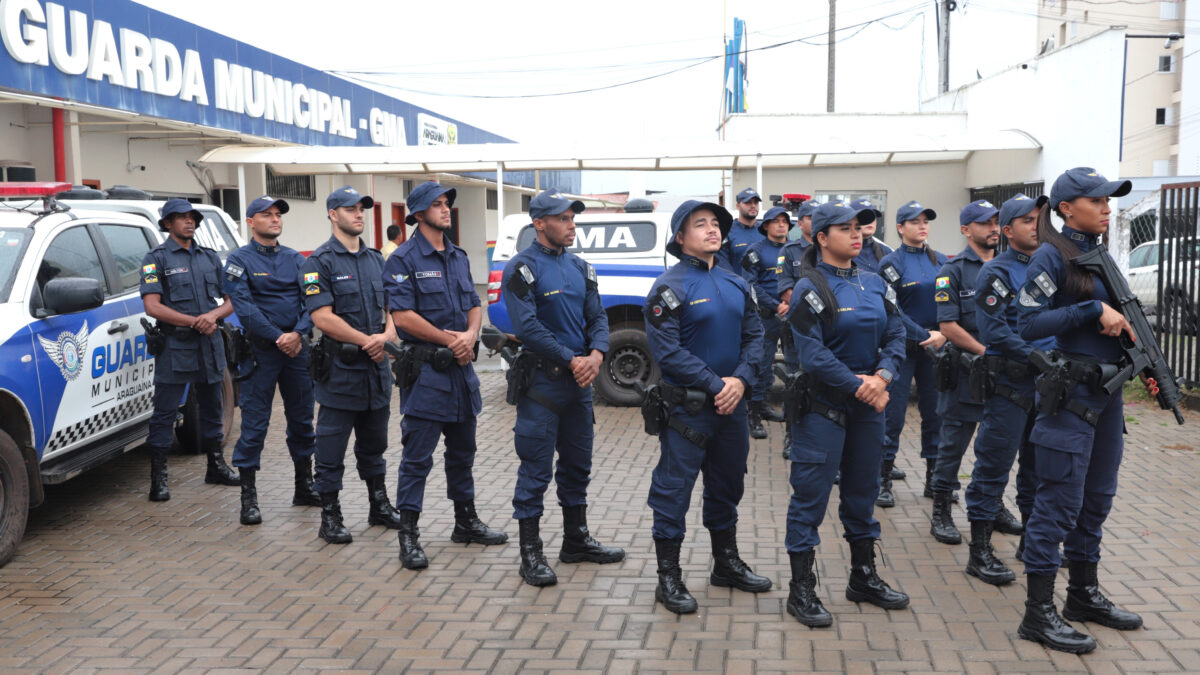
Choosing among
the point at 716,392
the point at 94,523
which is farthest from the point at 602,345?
the point at 94,523

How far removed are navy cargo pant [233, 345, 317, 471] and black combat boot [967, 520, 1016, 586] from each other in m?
4.19

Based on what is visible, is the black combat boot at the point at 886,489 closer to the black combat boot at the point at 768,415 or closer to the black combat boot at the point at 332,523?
the black combat boot at the point at 768,415

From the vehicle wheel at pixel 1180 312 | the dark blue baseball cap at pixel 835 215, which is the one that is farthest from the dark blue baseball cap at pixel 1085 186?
the vehicle wheel at pixel 1180 312

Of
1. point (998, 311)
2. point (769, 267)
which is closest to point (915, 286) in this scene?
point (998, 311)

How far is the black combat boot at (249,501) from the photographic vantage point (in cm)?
620

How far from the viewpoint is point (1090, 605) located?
14.3 feet

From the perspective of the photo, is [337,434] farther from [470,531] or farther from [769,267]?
[769,267]

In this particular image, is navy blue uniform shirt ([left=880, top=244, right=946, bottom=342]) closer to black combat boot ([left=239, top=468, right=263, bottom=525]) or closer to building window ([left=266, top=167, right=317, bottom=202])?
black combat boot ([left=239, top=468, right=263, bottom=525])

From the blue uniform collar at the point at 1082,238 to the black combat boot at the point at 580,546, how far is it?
9.19 ft

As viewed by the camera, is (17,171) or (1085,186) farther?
(17,171)

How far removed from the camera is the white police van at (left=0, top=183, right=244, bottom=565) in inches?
215

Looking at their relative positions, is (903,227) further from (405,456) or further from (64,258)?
(64,258)

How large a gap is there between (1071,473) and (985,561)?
1047mm

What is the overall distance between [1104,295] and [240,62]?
1346cm
